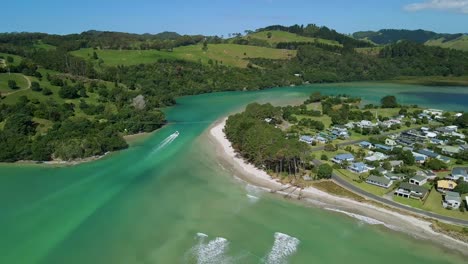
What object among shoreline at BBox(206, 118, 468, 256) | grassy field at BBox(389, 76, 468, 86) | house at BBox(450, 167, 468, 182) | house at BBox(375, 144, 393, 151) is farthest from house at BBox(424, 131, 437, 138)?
grassy field at BBox(389, 76, 468, 86)

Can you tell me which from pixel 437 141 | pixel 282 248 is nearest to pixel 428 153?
pixel 437 141

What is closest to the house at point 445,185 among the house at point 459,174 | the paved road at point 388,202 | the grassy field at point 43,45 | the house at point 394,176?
the house at point 459,174

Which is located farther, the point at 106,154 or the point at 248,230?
the point at 106,154

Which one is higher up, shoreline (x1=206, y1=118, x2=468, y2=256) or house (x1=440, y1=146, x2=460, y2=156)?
house (x1=440, y1=146, x2=460, y2=156)

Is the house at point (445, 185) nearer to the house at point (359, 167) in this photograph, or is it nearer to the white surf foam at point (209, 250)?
the house at point (359, 167)

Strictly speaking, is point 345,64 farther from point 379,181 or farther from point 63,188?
point 63,188

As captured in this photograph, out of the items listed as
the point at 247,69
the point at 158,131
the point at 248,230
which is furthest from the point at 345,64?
the point at 248,230

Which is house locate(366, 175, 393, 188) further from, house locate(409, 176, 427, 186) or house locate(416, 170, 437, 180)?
house locate(416, 170, 437, 180)
